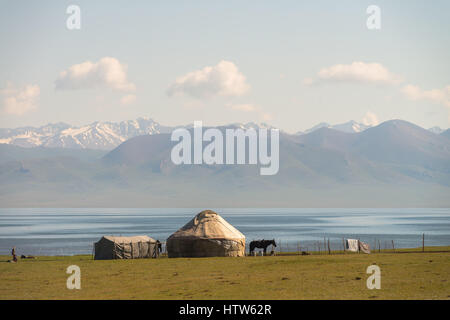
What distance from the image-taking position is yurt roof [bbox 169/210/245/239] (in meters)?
55.7

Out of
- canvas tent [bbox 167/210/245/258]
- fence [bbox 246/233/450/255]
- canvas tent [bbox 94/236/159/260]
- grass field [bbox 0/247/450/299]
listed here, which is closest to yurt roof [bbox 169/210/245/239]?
canvas tent [bbox 167/210/245/258]

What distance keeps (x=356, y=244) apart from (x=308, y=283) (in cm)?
2985

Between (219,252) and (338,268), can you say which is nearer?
(338,268)

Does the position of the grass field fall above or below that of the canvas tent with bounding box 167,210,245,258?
below

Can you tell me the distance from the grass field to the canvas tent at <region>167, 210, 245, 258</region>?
22.9 feet

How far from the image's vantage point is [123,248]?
181 ft

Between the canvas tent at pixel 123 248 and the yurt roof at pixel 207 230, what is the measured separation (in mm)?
2425

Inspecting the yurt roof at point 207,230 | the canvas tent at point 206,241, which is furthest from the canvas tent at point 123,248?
the yurt roof at point 207,230

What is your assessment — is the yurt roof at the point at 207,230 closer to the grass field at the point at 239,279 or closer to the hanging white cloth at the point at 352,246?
the grass field at the point at 239,279

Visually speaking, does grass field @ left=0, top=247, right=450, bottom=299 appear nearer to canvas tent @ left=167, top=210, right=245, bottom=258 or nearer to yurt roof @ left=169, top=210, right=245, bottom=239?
canvas tent @ left=167, top=210, right=245, bottom=258

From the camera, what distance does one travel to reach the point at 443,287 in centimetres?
3095

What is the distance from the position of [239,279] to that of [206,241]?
19488mm
